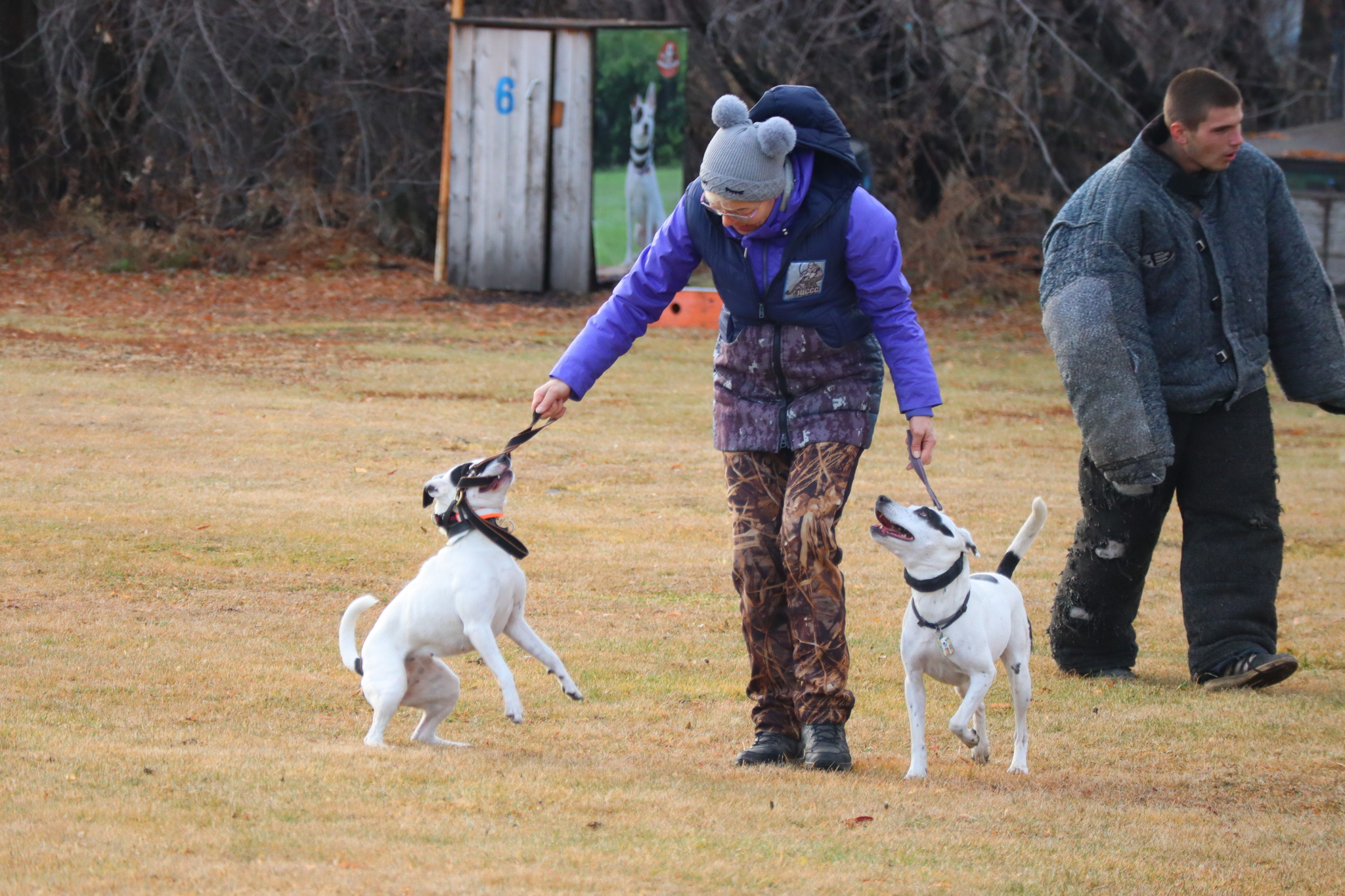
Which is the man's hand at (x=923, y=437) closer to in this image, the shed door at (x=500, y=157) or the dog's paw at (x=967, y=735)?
the dog's paw at (x=967, y=735)

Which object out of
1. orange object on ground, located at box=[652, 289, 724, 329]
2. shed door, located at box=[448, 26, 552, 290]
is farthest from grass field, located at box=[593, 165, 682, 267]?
orange object on ground, located at box=[652, 289, 724, 329]

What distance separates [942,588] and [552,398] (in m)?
1.29

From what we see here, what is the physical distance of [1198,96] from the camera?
5.48m

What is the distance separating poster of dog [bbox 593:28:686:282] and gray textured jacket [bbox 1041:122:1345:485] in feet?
42.6

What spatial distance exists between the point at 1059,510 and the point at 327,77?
524 inches

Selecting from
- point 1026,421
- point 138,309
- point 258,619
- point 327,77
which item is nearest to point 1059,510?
point 1026,421

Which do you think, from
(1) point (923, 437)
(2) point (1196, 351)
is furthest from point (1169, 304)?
(1) point (923, 437)

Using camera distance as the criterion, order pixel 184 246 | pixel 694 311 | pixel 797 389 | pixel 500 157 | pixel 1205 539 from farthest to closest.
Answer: pixel 184 246
pixel 500 157
pixel 694 311
pixel 1205 539
pixel 797 389

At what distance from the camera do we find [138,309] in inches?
634

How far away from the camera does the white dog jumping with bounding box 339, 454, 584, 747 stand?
15.1 feet

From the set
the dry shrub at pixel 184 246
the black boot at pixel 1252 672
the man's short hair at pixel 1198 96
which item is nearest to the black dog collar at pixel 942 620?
the black boot at pixel 1252 672

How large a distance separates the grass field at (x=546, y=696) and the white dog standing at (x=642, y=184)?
659cm

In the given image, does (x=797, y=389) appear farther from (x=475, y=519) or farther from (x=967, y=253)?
(x=967, y=253)

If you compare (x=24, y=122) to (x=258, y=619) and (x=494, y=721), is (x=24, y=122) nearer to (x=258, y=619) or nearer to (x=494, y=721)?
(x=258, y=619)
